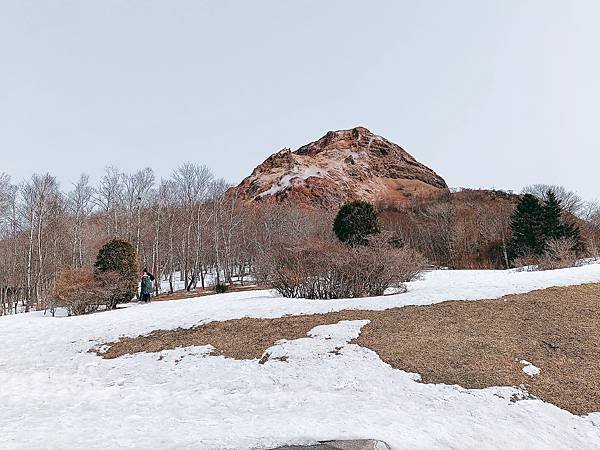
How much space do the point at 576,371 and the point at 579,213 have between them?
57.7 metres

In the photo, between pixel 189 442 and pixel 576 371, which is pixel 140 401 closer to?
pixel 189 442

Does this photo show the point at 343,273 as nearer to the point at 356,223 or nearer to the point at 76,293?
the point at 356,223

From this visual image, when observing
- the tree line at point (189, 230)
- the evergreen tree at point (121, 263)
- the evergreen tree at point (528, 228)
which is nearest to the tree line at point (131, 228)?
the tree line at point (189, 230)

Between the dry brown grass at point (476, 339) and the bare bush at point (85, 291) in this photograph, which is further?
the bare bush at point (85, 291)

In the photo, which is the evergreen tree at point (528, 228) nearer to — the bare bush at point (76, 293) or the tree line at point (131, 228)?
the tree line at point (131, 228)

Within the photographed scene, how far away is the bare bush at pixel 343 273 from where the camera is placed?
1469 centimetres

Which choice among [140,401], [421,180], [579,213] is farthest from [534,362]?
[421,180]

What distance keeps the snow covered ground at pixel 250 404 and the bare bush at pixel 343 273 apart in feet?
15.9

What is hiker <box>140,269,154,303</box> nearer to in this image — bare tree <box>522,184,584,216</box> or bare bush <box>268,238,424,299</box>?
bare bush <box>268,238,424,299</box>

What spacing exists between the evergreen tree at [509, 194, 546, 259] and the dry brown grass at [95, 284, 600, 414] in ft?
78.7

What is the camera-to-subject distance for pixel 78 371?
8.48 meters

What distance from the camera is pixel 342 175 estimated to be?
7406 cm

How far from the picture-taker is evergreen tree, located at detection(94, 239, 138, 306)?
1824cm

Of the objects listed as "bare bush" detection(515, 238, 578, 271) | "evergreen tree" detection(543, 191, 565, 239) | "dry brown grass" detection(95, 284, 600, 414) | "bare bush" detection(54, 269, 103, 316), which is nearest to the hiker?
"bare bush" detection(54, 269, 103, 316)
